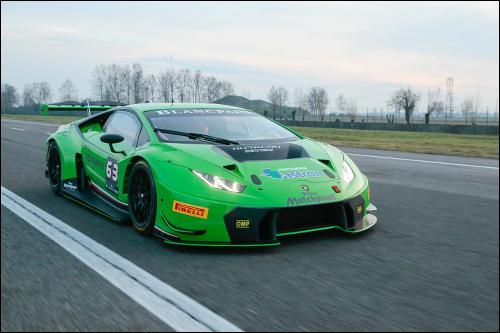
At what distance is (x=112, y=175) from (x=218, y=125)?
3.74ft

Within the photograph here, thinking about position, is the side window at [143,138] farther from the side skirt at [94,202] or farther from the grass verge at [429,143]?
the grass verge at [429,143]

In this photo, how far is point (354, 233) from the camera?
421cm

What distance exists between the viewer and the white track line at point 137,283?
254 cm

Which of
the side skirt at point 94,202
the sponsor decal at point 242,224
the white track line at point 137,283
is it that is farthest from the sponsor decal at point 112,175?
the sponsor decal at point 242,224

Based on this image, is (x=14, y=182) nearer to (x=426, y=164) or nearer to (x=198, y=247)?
(x=198, y=247)

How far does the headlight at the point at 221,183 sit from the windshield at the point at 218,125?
751mm

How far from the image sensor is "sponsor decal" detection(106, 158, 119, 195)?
495 centimetres

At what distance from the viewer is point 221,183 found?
3926mm

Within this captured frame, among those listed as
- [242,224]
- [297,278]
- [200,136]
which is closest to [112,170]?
[200,136]

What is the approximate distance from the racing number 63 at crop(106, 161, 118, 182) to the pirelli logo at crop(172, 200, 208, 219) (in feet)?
4.12

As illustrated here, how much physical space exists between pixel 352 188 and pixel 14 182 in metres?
5.13

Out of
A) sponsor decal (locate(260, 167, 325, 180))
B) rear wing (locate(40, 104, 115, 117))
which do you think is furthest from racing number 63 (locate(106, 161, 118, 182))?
rear wing (locate(40, 104, 115, 117))

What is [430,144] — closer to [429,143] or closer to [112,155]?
[429,143]

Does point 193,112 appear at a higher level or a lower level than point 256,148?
higher
